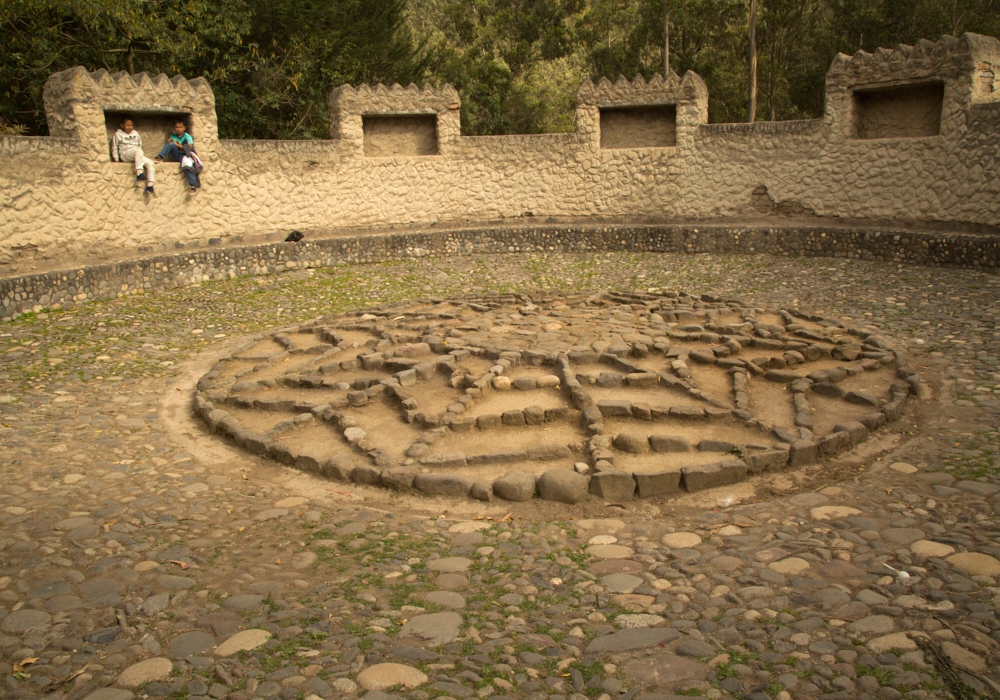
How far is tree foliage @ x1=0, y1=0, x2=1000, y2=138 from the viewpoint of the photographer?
1558cm

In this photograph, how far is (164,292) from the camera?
11578mm

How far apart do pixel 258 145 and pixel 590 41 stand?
14.1 m

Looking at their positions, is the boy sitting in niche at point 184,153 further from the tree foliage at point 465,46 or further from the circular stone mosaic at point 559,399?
the circular stone mosaic at point 559,399

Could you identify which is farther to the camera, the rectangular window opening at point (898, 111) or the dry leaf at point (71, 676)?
the rectangular window opening at point (898, 111)

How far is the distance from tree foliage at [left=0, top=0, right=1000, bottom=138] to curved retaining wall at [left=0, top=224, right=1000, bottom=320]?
18.7 feet

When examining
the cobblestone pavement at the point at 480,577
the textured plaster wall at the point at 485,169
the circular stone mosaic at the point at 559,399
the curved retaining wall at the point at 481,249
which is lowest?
the cobblestone pavement at the point at 480,577

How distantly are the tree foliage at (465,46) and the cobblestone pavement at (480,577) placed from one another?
1153 cm

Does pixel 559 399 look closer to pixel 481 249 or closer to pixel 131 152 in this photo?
pixel 481 249

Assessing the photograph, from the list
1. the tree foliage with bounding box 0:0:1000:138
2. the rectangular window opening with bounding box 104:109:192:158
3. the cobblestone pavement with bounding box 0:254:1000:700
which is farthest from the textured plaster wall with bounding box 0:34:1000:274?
the cobblestone pavement with bounding box 0:254:1000:700

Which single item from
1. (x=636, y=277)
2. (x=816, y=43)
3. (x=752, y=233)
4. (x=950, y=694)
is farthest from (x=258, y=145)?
(x=816, y=43)

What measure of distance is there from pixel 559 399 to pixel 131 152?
30.2 ft

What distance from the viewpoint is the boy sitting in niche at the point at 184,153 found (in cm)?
1299

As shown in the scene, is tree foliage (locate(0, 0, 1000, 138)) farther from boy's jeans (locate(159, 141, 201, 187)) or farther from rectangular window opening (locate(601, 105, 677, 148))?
rectangular window opening (locate(601, 105, 677, 148))

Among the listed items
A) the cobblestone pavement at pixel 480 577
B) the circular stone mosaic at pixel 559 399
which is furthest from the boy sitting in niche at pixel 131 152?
the cobblestone pavement at pixel 480 577
